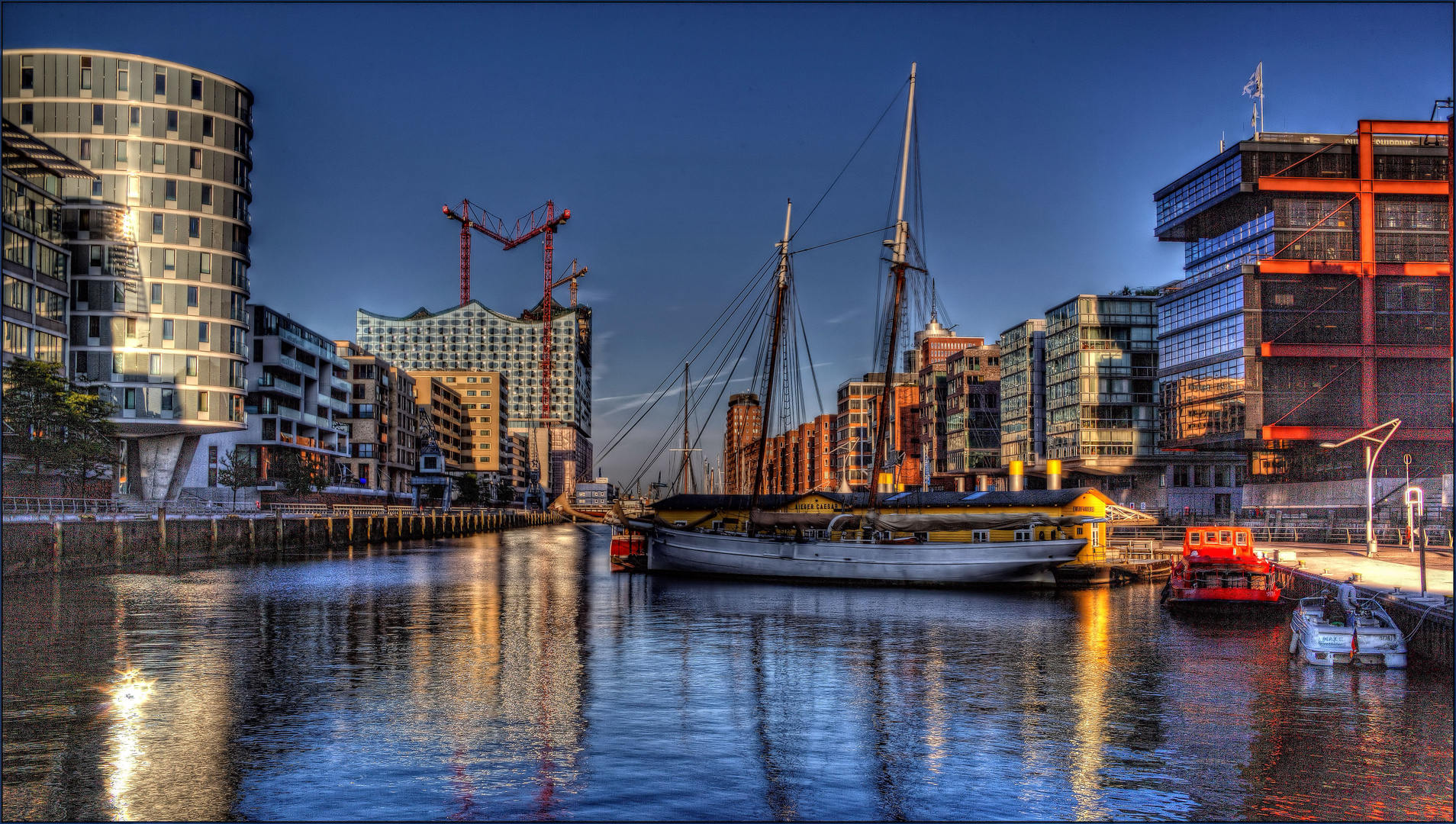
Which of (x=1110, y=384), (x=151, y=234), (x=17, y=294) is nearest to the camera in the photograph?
(x=17, y=294)

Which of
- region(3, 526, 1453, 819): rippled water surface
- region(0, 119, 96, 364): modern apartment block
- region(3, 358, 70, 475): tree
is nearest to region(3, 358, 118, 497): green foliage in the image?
region(3, 358, 70, 475): tree

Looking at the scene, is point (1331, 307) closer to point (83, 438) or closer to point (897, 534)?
point (897, 534)

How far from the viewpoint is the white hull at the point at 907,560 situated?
6919cm

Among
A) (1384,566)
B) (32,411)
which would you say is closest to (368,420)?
(32,411)

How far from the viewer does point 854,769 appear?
2302 centimetres

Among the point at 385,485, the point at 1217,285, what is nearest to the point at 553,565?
the point at 1217,285

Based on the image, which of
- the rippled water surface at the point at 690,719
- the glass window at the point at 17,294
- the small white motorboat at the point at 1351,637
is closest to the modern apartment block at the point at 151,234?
the glass window at the point at 17,294

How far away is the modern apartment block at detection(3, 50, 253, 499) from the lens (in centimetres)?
10331

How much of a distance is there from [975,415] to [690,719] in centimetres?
15225

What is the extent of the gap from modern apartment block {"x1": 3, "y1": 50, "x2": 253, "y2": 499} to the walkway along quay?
1499cm

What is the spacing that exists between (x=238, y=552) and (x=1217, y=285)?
103 meters

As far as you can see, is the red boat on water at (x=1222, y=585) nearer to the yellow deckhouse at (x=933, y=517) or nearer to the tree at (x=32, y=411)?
the yellow deckhouse at (x=933, y=517)

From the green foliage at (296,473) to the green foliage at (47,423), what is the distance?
4187cm

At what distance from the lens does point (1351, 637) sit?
34.8 metres
